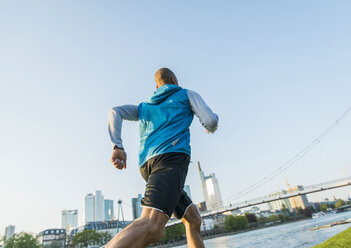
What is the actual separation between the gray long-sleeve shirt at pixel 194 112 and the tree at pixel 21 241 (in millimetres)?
53107

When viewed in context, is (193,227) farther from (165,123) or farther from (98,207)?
(98,207)

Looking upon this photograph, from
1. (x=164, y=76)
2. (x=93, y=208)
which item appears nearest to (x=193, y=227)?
(x=164, y=76)

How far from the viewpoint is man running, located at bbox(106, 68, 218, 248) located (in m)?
1.20

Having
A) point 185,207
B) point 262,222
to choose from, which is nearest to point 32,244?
point 185,207

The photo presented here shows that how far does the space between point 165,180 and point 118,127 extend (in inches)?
21.0

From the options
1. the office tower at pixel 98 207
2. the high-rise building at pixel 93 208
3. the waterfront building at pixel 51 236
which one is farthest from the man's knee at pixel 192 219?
the office tower at pixel 98 207

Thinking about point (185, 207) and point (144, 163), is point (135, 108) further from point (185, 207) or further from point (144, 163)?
point (185, 207)

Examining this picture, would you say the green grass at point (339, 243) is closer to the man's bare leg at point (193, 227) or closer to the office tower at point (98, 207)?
the man's bare leg at point (193, 227)

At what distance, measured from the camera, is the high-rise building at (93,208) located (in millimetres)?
185500

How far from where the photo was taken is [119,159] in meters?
1.44

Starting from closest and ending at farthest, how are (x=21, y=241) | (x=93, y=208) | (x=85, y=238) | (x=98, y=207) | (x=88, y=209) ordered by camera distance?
(x=21, y=241), (x=85, y=238), (x=88, y=209), (x=93, y=208), (x=98, y=207)

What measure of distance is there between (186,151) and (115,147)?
470mm

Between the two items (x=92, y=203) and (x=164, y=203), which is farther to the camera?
(x=92, y=203)

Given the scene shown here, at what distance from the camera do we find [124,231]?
106cm
